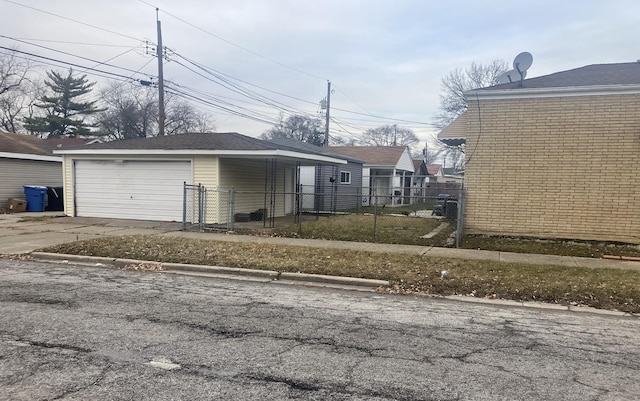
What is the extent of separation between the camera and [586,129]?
10.9 m

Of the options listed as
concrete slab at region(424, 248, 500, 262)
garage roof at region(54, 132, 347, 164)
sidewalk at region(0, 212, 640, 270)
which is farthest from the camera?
garage roof at region(54, 132, 347, 164)

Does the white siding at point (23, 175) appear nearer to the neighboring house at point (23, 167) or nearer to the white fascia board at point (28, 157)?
the neighboring house at point (23, 167)

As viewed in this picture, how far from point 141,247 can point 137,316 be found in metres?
4.93

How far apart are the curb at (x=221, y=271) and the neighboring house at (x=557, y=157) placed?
5795 millimetres

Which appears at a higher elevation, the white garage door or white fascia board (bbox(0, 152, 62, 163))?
white fascia board (bbox(0, 152, 62, 163))

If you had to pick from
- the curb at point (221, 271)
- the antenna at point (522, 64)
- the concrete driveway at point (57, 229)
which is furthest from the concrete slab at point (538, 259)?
the concrete driveway at point (57, 229)

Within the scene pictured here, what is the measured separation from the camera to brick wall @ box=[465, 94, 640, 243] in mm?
10664

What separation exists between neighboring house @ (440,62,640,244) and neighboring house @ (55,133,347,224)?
6.13 meters

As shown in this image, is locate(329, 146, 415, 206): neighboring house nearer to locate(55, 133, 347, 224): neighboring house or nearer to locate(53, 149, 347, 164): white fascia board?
locate(55, 133, 347, 224): neighboring house

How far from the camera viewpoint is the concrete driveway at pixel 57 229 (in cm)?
1067

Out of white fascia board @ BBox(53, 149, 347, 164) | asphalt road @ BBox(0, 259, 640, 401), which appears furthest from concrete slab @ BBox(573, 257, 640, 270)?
white fascia board @ BBox(53, 149, 347, 164)

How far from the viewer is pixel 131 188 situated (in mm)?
15742

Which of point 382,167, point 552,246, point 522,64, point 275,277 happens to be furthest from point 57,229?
point 382,167

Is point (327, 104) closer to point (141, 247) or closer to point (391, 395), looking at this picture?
point (141, 247)
